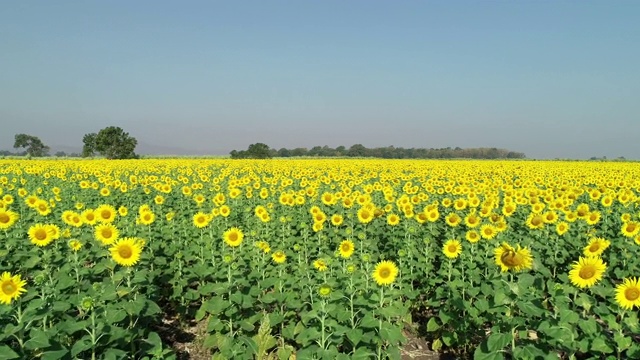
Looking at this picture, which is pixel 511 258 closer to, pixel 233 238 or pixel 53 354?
pixel 233 238

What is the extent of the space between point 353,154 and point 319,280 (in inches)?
3474

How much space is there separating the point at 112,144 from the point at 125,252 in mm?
77653

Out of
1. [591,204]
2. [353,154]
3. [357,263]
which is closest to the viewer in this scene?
[357,263]

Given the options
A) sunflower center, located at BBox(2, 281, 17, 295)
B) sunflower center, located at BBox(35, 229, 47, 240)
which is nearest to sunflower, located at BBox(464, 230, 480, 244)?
sunflower center, located at BBox(2, 281, 17, 295)

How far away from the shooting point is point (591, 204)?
11625 mm

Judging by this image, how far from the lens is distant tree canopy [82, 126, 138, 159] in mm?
72250

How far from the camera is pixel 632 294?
12.3 feet

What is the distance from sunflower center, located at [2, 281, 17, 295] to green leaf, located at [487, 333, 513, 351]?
4185 mm

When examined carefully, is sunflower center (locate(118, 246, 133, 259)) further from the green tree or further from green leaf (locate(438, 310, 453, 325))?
the green tree

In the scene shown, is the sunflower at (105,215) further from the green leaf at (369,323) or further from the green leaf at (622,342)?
the green leaf at (622,342)

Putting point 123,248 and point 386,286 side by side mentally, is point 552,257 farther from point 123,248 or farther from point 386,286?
point 123,248

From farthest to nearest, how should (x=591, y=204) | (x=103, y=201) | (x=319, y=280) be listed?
(x=103, y=201), (x=591, y=204), (x=319, y=280)

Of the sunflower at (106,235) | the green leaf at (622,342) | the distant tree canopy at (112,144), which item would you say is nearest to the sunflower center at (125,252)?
the sunflower at (106,235)

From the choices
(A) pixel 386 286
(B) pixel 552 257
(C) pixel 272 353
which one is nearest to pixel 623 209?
(B) pixel 552 257
